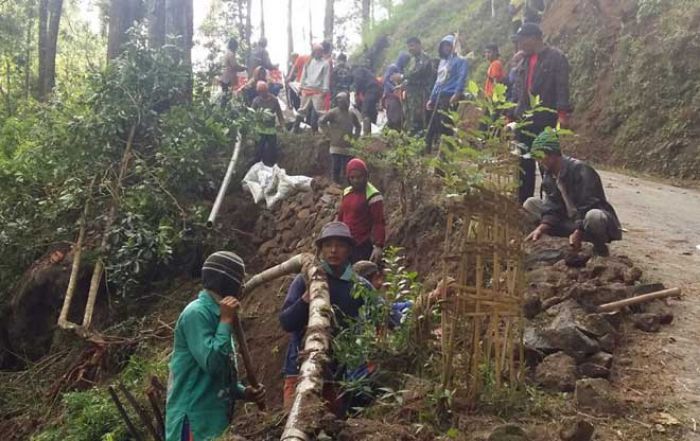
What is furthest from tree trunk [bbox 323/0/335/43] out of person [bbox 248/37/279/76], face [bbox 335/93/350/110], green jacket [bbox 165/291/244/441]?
green jacket [bbox 165/291/244/441]

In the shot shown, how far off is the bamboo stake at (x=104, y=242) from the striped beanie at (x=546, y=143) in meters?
5.39

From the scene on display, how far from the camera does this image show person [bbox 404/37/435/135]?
12.6 metres

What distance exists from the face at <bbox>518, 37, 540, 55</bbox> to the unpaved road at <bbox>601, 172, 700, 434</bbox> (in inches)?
81.6

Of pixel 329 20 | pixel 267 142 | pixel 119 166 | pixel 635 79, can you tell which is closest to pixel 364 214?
pixel 119 166

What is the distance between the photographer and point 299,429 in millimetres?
3143

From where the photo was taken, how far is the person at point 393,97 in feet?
40.0

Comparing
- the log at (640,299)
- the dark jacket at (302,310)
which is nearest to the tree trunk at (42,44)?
the dark jacket at (302,310)

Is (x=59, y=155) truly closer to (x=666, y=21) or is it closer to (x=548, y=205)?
(x=548, y=205)

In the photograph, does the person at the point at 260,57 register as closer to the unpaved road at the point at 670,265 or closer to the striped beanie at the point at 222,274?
the unpaved road at the point at 670,265

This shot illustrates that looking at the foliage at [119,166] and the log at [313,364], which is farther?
the foliage at [119,166]

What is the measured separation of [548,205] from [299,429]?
12.7 feet

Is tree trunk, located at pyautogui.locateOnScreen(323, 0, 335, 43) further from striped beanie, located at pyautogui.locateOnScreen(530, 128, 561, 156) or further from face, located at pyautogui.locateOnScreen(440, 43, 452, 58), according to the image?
striped beanie, located at pyautogui.locateOnScreen(530, 128, 561, 156)

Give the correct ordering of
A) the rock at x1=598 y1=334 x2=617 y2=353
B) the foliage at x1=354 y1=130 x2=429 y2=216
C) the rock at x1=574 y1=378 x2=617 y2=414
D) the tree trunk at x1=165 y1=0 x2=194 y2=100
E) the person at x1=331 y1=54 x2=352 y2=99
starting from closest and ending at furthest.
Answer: the rock at x1=574 y1=378 x2=617 y2=414, the rock at x1=598 y1=334 x2=617 y2=353, the foliage at x1=354 y1=130 x2=429 y2=216, the tree trunk at x1=165 y1=0 x2=194 y2=100, the person at x1=331 y1=54 x2=352 y2=99

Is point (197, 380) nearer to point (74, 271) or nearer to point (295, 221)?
point (74, 271)
